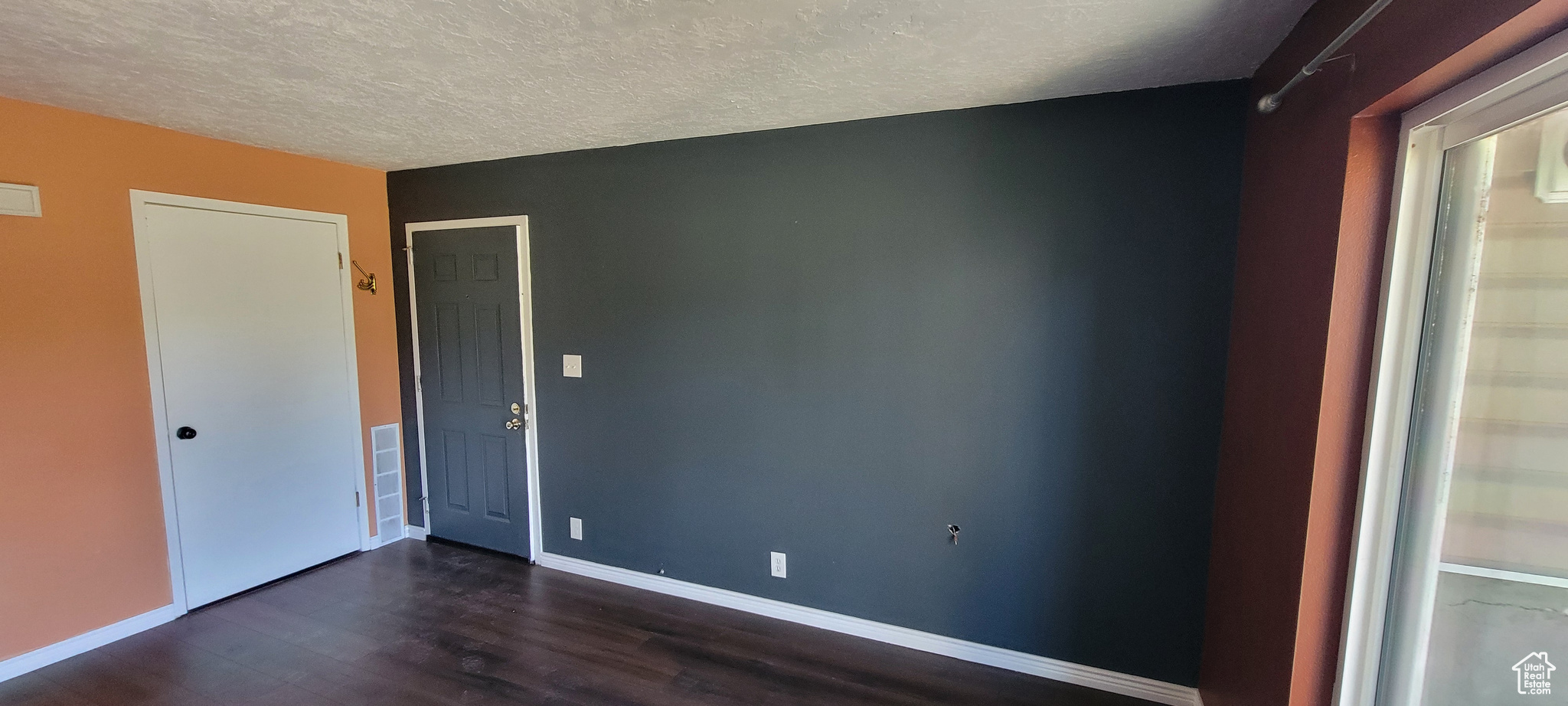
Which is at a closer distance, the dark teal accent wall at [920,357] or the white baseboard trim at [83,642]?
the dark teal accent wall at [920,357]

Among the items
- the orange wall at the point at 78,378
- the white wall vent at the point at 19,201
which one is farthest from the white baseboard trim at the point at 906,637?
the white wall vent at the point at 19,201

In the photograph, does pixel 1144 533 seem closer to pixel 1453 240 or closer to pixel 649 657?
pixel 1453 240

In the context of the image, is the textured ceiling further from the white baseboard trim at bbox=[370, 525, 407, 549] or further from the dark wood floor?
the white baseboard trim at bbox=[370, 525, 407, 549]

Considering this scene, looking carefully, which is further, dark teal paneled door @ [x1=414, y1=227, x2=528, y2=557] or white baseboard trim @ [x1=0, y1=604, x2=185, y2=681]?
dark teal paneled door @ [x1=414, y1=227, x2=528, y2=557]

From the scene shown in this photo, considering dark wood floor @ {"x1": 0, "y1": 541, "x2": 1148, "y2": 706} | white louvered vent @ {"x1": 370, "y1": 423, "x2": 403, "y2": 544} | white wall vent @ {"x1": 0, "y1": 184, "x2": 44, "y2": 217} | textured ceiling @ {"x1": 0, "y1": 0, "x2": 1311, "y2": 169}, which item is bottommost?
dark wood floor @ {"x1": 0, "y1": 541, "x2": 1148, "y2": 706}

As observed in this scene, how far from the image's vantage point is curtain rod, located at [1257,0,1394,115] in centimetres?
100

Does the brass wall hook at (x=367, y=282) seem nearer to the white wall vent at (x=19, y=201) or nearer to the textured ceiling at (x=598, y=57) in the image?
the textured ceiling at (x=598, y=57)

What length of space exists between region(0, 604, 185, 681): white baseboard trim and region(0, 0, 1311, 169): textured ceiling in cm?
221

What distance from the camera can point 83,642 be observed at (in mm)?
2396

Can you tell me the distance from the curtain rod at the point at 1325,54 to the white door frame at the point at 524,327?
3.13 meters

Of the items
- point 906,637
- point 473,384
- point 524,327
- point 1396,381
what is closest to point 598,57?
point 524,327

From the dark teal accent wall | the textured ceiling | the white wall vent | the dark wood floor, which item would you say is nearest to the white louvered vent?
the dark wood floor

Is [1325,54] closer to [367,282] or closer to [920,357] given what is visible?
[920,357]

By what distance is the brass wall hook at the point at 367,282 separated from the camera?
3311 mm
